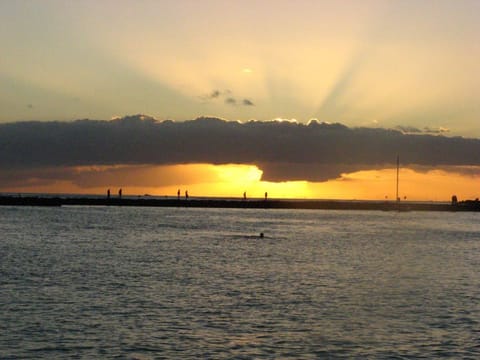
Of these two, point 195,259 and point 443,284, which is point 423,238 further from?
point 443,284

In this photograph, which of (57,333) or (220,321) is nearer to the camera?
(57,333)

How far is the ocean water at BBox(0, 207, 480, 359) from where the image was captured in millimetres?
25875

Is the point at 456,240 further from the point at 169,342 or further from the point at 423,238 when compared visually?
the point at 169,342

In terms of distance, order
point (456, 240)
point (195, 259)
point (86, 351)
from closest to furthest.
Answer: point (86, 351), point (195, 259), point (456, 240)

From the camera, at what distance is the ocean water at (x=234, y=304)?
2588 centimetres

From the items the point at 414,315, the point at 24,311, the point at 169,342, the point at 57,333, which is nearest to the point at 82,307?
the point at 24,311

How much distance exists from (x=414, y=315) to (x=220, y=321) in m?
8.94

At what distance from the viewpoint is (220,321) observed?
99.9ft

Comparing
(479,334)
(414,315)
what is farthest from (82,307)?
(479,334)

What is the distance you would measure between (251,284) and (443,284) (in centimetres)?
1197

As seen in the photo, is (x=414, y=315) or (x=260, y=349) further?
(x=414, y=315)

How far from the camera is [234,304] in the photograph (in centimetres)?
→ 3491

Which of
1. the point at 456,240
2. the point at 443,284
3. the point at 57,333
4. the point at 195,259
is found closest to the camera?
the point at 57,333

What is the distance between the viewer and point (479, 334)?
28.6 metres
